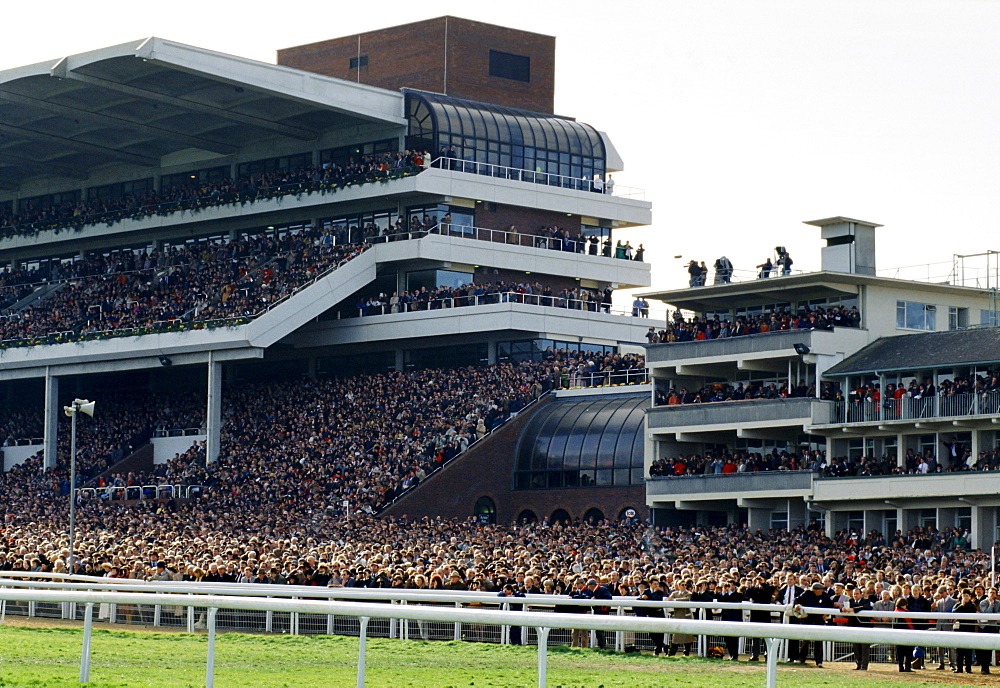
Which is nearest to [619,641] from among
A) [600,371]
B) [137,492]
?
[600,371]

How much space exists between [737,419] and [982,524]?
25.0ft

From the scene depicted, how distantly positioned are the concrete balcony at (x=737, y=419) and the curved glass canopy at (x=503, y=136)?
18505 millimetres

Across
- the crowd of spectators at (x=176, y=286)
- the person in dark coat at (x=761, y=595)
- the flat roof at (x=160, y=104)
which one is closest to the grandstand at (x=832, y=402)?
the crowd of spectators at (x=176, y=286)

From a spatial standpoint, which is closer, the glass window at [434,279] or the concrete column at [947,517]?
the concrete column at [947,517]

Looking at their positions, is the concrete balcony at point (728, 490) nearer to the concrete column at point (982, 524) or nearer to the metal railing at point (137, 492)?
the concrete column at point (982, 524)

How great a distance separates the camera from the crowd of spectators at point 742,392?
44.9m

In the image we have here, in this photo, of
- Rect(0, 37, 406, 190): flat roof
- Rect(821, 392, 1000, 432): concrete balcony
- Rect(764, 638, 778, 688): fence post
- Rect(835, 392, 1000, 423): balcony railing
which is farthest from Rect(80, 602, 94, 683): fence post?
Rect(0, 37, 406, 190): flat roof

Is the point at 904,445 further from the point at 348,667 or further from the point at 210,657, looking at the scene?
the point at 348,667

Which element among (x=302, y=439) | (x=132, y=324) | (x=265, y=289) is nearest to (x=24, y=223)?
(x=132, y=324)

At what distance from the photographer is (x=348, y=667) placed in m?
12.8

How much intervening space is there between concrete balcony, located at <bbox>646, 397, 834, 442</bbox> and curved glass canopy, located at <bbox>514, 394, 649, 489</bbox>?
1832mm

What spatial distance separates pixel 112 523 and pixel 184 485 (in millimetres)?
6543

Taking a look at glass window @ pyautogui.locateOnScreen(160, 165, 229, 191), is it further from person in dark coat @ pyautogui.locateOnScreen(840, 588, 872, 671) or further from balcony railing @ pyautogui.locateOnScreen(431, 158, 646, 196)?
person in dark coat @ pyautogui.locateOnScreen(840, 588, 872, 671)

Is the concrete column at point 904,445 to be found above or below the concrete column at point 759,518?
above
